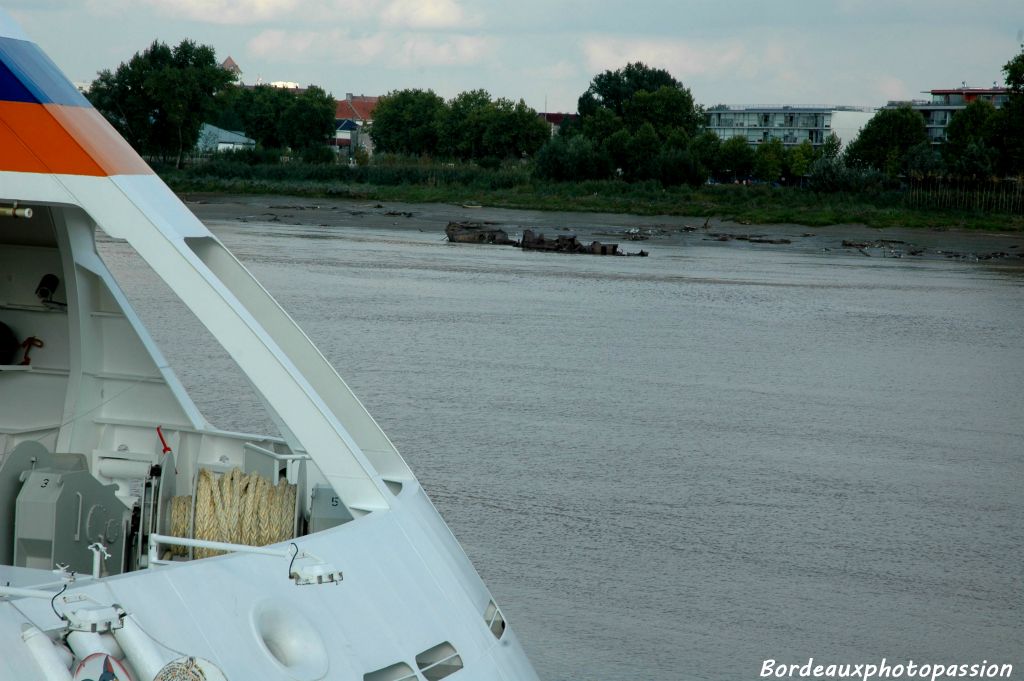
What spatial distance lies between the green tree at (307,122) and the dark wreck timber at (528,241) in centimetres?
7480

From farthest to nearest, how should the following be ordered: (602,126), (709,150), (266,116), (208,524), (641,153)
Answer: (266,116)
(709,150)
(602,126)
(641,153)
(208,524)

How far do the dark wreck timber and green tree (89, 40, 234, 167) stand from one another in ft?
102

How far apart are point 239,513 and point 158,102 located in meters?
77.2

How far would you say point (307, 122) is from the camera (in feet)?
412

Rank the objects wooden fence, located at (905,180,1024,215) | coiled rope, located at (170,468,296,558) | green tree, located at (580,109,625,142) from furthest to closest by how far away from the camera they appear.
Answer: green tree, located at (580,109,625,142)
wooden fence, located at (905,180,1024,215)
coiled rope, located at (170,468,296,558)

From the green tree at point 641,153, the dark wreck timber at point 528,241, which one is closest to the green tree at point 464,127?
the green tree at point 641,153

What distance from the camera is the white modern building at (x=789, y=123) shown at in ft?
506

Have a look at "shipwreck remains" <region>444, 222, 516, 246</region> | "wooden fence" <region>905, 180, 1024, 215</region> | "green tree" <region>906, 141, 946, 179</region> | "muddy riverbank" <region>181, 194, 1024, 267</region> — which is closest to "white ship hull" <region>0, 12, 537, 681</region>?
"muddy riverbank" <region>181, 194, 1024, 267</region>

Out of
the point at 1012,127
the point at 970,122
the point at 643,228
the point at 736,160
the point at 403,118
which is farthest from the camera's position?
the point at 403,118

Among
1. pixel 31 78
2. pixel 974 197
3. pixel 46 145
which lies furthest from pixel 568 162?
pixel 46 145

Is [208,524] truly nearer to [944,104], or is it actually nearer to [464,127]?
[464,127]

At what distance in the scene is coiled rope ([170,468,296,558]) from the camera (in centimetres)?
535

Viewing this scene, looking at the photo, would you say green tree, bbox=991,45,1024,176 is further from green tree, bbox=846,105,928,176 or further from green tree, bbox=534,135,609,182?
green tree, bbox=846,105,928,176

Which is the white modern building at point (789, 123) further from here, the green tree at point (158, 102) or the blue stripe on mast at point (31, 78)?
the blue stripe on mast at point (31, 78)
